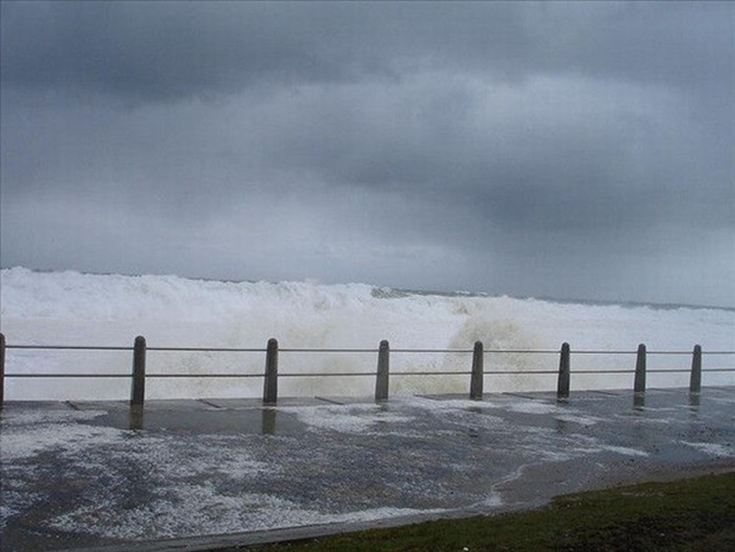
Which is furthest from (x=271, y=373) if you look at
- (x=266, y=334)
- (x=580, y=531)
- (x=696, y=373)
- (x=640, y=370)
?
(x=266, y=334)

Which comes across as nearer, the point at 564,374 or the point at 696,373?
the point at 564,374

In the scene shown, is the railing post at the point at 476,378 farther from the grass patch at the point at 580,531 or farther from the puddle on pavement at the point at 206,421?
the grass patch at the point at 580,531

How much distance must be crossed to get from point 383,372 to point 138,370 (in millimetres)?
5410

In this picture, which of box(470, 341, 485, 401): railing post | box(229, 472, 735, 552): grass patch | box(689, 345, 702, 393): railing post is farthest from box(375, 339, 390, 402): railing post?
box(689, 345, 702, 393): railing post

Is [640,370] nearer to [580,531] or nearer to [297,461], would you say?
[297,461]

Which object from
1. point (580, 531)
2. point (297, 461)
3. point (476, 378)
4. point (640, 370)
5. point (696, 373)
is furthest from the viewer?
point (696, 373)

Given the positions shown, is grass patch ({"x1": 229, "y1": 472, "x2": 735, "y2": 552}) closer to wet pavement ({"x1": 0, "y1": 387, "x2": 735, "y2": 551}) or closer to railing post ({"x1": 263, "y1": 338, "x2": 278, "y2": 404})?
wet pavement ({"x1": 0, "y1": 387, "x2": 735, "y2": 551})

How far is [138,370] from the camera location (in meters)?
14.2

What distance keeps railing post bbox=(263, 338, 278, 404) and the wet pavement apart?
0.30 m

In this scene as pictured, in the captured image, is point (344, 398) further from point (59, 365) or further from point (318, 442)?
point (59, 365)

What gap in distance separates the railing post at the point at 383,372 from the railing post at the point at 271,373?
2.43 m

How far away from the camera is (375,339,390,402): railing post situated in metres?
17.2

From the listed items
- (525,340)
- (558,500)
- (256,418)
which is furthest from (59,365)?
(558,500)

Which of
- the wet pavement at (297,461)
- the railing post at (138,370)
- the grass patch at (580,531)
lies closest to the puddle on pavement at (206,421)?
the wet pavement at (297,461)
